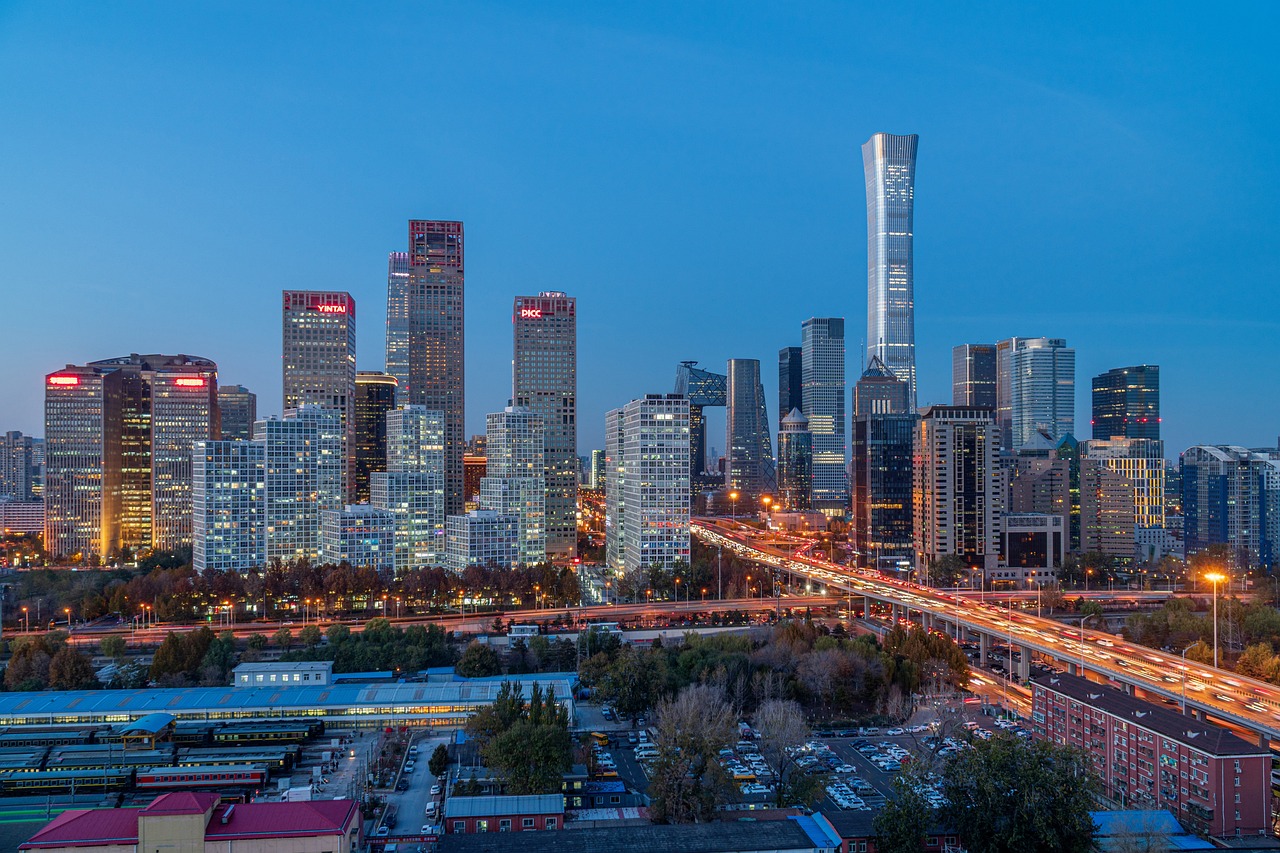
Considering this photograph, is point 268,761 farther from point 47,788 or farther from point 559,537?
point 559,537

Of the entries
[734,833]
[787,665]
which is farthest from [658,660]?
[734,833]

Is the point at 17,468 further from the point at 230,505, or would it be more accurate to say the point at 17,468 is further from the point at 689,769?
the point at 689,769

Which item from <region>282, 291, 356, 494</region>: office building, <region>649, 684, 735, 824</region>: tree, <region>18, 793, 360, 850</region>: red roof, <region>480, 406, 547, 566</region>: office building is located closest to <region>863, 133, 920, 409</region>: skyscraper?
<region>480, 406, 547, 566</region>: office building

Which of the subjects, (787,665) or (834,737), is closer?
(834,737)

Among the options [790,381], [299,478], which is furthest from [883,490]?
[790,381]

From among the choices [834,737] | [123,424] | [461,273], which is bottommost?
[834,737]

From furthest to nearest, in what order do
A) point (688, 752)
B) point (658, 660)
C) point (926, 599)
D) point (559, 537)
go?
point (559, 537) → point (926, 599) → point (658, 660) → point (688, 752)

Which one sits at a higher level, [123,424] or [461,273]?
[461,273]

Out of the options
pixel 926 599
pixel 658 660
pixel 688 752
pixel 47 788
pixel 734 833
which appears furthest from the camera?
pixel 926 599
